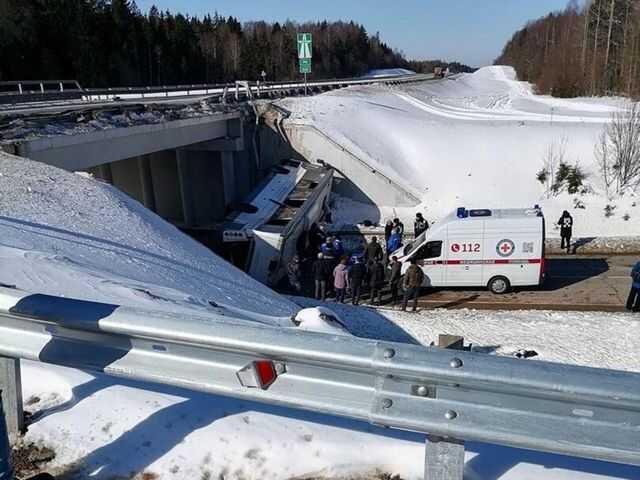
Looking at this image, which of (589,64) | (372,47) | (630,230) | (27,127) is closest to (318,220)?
(27,127)

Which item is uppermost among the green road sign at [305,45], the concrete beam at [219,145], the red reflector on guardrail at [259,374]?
the green road sign at [305,45]

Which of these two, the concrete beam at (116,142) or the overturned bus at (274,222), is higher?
the concrete beam at (116,142)

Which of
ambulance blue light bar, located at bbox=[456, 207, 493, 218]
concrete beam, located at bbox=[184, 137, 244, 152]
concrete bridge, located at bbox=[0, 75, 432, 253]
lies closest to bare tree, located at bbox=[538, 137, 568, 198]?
concrete bridge, located at bbox=[0, 75, 432, 253]

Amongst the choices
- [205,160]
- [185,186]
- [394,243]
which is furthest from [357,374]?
[205,160]

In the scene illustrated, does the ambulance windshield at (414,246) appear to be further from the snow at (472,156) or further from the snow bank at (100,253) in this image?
the snow at (472,156)

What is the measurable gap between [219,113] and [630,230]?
1850 cm

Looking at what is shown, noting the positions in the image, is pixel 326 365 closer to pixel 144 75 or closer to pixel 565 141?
pixel 565 141

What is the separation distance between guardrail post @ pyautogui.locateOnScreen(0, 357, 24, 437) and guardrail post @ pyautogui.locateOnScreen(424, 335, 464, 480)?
2.13 m

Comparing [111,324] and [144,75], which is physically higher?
[144,75]

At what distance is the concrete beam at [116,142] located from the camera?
16.7 metres

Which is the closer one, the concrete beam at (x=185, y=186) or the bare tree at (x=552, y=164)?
the bare tree at (x=552, y=164)

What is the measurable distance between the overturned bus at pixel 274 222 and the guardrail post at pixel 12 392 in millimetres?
14213

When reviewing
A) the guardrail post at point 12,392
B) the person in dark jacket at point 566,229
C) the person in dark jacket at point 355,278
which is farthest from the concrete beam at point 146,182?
the guardrail post at point 12,392

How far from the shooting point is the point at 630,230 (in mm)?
23109
